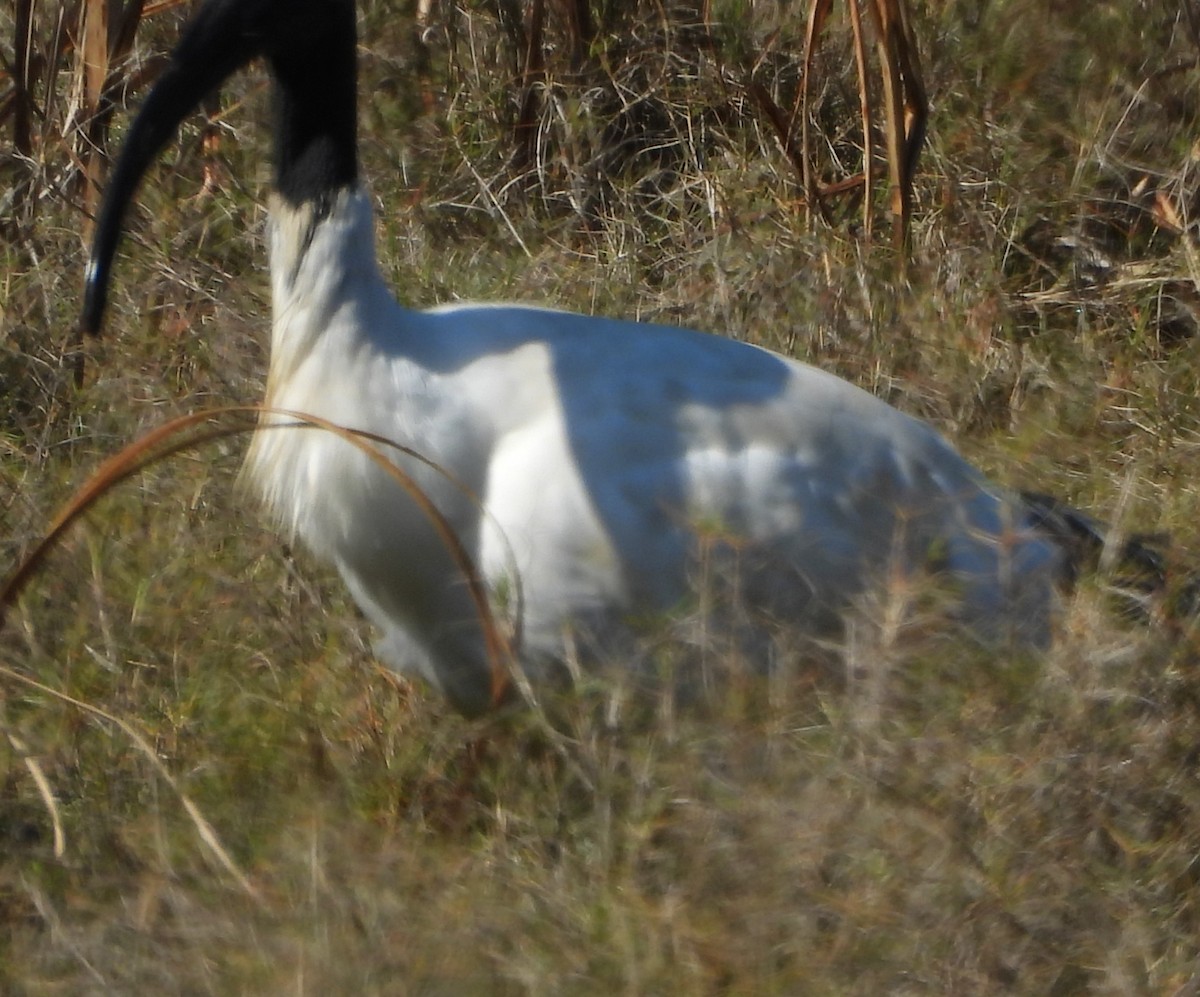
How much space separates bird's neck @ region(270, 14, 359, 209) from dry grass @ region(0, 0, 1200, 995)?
79 cm

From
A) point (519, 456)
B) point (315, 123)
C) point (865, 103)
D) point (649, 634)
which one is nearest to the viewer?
point (649, 634)

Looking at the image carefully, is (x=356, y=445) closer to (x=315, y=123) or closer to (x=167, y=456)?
(x=167, y=456)

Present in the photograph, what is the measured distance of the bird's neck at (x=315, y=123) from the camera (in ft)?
10.4

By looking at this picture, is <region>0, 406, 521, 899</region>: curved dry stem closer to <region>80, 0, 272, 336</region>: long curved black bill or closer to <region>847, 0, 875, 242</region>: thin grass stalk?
<region>80, 0, 272, 336</region>: long curved black bill

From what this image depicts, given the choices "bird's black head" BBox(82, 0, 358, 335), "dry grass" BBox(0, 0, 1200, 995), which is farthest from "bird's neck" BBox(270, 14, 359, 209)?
"dry grass" BBox(0, 0, 1200, 995)

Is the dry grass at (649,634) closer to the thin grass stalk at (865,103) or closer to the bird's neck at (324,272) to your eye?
the thin grass stalk at (865,103)

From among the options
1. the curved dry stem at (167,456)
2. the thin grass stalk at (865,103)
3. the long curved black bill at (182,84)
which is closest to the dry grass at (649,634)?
the curved dry stem at (167,456)

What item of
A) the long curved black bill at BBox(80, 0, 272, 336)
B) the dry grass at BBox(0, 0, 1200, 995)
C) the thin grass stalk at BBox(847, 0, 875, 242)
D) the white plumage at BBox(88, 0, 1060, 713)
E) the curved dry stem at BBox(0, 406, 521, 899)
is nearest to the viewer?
the dry grass at BBox(0, 0, 1200, 995)

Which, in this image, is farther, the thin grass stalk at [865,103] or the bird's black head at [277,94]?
the thin grass stalk at [865,103]

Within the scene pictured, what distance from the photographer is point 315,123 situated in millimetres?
3217

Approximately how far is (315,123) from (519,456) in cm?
63

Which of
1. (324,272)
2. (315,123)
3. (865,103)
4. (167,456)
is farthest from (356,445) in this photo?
(865,103)

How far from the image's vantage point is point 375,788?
9.98ft

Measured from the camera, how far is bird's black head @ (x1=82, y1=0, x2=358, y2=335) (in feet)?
10.3
